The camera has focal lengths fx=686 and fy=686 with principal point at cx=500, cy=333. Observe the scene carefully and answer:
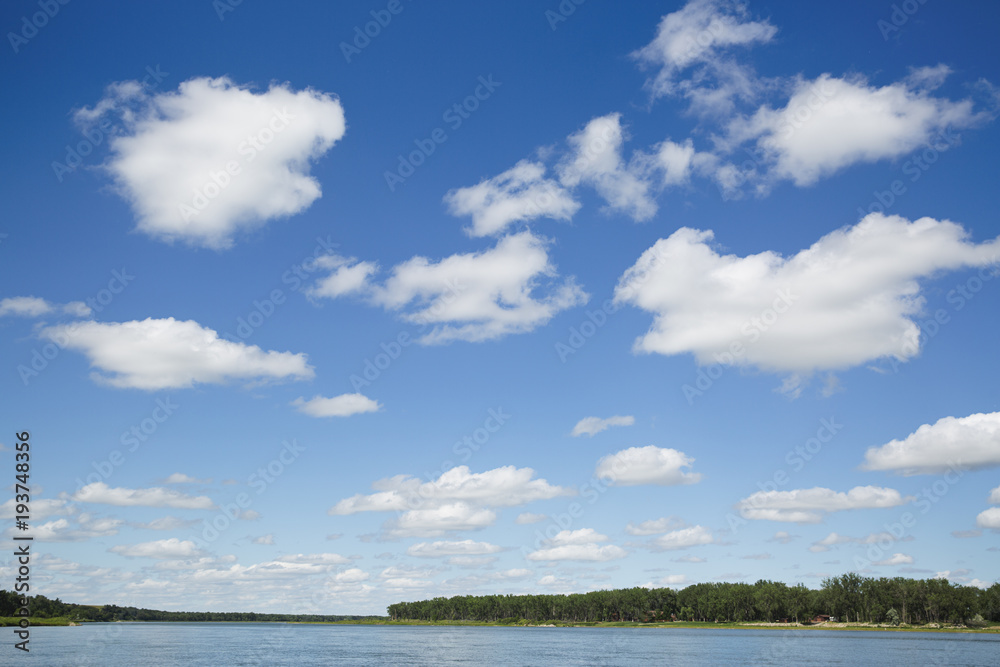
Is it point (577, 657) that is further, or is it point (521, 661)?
point (577, 657)

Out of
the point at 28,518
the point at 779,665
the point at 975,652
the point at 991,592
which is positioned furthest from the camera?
the point at 991,592

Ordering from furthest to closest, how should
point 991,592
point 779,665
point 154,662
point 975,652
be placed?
1. point 991,592
2. point 975,652
3. point 154,662
4. point 779,665

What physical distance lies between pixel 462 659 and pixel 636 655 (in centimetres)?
3229

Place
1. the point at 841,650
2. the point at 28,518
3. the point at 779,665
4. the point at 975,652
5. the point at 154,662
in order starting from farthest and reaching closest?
1. the point at 841,650
2. the point at 975,652
3. the point at 154,662
4. the point at 779,665
5. the point at 28,518

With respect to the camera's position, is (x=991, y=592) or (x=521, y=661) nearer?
(x=521, y=661)

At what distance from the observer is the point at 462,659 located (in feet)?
382

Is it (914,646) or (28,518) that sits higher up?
(28,518)

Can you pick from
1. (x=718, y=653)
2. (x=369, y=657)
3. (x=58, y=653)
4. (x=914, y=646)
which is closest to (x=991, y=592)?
(x=914, y=646)

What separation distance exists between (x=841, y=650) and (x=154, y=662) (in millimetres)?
120601

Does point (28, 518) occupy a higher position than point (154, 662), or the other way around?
point (28, 518)

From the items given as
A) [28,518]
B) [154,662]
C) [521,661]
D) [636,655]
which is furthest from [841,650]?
[28,518]

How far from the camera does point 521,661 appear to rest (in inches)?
4427

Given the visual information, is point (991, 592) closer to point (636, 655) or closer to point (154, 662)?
point (636, 655)

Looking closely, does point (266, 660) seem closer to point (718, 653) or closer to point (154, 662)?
point (154, 662)
